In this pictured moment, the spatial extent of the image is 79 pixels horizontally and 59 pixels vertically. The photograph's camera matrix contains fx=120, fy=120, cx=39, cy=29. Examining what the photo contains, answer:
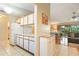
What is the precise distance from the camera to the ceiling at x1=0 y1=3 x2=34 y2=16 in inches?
79.6

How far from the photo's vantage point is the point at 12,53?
2.17m

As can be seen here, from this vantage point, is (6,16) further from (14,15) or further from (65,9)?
(65,9)

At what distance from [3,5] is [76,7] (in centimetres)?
129

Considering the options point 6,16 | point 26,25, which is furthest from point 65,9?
point 6,16

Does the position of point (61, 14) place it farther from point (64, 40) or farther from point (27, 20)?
point (27, 20)

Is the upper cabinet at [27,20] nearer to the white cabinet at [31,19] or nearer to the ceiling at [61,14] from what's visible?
the white cabinet at [31,19]

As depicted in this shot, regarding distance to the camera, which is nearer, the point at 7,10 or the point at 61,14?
the point at 7,10

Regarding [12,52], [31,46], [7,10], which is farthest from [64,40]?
[7,10]

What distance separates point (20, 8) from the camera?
7.13 ft

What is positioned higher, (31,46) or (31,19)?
(31,19)

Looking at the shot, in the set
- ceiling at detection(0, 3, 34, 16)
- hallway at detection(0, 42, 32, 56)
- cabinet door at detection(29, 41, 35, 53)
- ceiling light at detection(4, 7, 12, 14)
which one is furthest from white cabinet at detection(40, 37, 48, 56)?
ceiling light at detection(4, 7, 12, 14)

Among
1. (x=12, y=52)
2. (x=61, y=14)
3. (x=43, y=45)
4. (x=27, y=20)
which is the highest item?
(x=61, y=14)

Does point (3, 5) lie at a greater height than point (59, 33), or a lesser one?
greater

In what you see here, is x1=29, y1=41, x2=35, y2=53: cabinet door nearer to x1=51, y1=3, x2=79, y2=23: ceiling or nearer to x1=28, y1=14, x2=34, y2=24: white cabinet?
x1=28, y1=14, x2=34, y2=24: white cabinet
